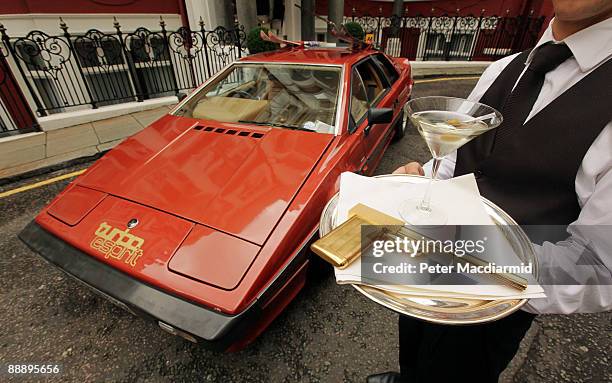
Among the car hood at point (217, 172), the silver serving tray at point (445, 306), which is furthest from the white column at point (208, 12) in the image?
the silver serving tray at point (445, 306)

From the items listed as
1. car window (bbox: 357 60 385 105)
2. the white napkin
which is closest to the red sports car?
car window (bbox: 357 60 385 105)

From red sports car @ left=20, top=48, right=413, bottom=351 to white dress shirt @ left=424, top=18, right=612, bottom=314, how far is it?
103 cm

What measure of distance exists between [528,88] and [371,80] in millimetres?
2357

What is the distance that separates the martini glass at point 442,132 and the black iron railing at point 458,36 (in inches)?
381

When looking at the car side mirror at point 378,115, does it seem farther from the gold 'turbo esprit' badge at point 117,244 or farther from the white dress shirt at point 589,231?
the gold 'turbo esprit' badge at point 117,244

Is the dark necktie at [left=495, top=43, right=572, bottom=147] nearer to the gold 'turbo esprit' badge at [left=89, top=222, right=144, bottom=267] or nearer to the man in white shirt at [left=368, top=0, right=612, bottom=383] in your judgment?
the man in white shirt at [left=368, top=0, right=612, bottom=383]

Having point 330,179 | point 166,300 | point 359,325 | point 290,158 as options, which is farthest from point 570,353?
point 166,300

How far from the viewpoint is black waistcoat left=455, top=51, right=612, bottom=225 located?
81 centimetres

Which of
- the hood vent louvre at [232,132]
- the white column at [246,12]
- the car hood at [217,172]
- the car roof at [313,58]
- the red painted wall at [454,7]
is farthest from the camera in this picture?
the red painted wall at [454,7]

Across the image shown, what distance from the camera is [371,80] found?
3.19 metres

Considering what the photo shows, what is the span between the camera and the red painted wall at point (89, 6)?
5.83 m

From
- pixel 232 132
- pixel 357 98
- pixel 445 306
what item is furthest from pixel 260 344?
pixel 357 98

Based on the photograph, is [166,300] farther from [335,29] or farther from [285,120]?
[335,29]

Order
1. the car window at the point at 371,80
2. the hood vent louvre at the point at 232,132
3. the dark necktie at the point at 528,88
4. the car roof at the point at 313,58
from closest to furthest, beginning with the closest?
the dark necktie at the point at 528,88, the hood vent louvre at the point at 232,132, the car roof at the point at 313,58, the car window at the point at 371,80
